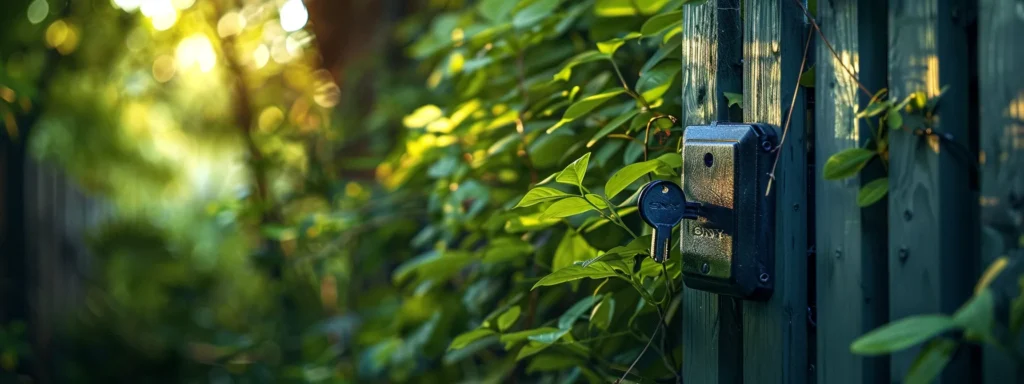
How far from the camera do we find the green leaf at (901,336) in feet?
2.96

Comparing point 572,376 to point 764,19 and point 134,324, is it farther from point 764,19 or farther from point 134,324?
point 134,324

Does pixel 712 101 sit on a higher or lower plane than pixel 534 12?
lower

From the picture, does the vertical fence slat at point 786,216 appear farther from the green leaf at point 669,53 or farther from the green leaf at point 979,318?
the green leaf at point 979,318

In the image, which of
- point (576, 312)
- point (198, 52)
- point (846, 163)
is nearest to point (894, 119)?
point (846, 163)

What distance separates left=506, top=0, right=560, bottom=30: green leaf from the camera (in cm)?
184

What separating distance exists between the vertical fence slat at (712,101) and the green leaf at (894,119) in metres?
0.32

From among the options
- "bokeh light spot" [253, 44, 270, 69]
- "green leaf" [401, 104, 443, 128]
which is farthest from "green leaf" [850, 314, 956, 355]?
"bokeh light spot" [253, 44, 270, 69]

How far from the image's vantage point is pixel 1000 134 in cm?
99

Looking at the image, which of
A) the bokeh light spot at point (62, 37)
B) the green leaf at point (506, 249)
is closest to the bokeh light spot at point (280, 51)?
the bokeh light spot at point (62, 37)

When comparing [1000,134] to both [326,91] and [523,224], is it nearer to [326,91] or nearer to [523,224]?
[523,224]

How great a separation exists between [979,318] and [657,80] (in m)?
0.81

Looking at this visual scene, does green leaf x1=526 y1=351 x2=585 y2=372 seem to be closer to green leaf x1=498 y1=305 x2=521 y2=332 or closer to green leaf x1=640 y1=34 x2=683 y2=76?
green leaf x1=498 y1=305 x2=521 y2=332

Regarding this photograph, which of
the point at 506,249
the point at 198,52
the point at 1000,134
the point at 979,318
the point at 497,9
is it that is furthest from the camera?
the point at 198,52

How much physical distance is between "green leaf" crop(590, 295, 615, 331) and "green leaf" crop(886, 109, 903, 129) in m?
0.62
